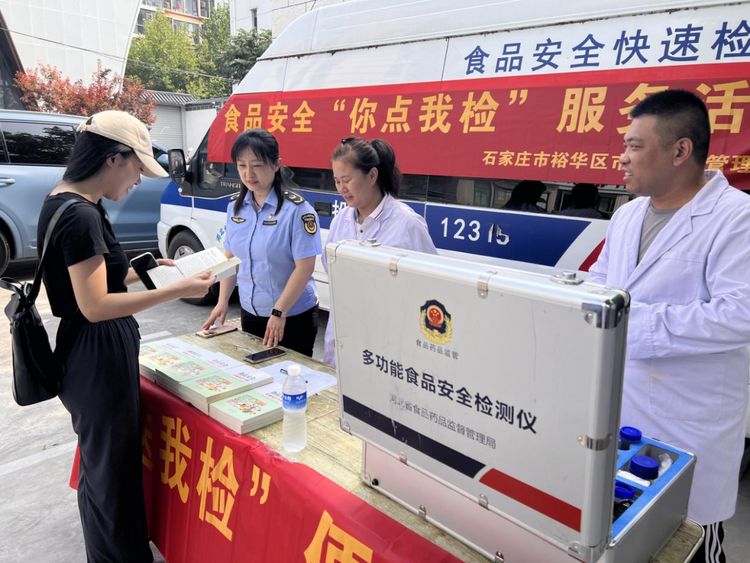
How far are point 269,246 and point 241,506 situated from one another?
112cm

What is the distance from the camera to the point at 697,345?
1.30m

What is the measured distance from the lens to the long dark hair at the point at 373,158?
202 cm

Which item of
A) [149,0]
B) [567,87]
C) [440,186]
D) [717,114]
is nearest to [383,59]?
[440,186]

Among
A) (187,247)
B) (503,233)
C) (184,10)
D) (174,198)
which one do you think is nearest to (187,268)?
(503,233)

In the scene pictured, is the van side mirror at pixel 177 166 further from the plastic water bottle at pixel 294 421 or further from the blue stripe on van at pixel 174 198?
the plastic water bottle at pixel 294 421

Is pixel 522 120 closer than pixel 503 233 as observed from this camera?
Yes

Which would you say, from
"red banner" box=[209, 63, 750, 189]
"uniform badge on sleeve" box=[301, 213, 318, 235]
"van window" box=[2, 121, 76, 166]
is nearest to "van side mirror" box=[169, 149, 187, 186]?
"red banner" box=[209, 63, 750, 189]

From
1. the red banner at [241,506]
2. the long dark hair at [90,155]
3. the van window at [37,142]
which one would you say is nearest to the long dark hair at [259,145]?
the long dark hair at [90,155]

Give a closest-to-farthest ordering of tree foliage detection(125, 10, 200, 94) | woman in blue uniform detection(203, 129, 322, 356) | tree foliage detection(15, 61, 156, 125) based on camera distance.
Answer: woman in blue uniform detection(203, 129, 322, 356)
tree foliage detection(15, 61, 156, 125)
tree foliage detection(125, 10, 200, 94)

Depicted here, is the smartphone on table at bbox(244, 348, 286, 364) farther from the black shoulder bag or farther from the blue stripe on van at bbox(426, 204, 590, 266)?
the blue stripe on van at bbox(426, 204, 590, 266)

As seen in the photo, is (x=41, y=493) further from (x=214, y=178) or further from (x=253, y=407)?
(x=214, y=178)

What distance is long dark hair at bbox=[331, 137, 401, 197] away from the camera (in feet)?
6.61

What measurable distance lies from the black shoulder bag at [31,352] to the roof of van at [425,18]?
8.10ft

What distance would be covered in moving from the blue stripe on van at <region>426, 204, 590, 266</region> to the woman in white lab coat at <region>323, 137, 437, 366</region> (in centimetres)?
89
